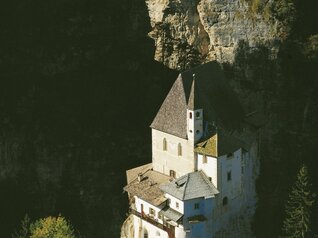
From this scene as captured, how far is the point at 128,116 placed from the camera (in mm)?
82438

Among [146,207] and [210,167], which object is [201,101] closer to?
[210,167]

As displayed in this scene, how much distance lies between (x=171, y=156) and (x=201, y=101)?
6058mm

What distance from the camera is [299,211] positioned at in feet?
212

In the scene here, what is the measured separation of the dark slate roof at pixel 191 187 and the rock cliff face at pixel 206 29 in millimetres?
14259

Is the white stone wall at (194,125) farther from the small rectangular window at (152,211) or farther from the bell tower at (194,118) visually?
the small rectangular window at (152,211)

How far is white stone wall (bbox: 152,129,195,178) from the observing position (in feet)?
210

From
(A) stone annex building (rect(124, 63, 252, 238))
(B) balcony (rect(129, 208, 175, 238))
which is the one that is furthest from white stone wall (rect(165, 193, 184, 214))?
(B) balcony (rect(129, 208, 175, 238))

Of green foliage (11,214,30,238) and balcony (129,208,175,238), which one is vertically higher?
balcony (129,208,175,238)

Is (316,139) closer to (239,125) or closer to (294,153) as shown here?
(294,153)

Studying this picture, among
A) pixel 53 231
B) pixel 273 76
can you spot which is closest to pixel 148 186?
pixel 53 231

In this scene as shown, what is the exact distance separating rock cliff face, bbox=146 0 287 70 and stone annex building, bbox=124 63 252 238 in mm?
5692

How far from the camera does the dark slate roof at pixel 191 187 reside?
61344mm

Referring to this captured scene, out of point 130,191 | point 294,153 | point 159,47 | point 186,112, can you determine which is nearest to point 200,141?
point 186,112

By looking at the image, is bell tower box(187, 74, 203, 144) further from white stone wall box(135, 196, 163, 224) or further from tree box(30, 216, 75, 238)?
tree box(30, 216, 75, 238)
